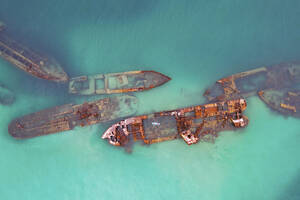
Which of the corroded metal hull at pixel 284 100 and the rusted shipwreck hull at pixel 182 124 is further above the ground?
the corroded metal hull at pixel 284 100

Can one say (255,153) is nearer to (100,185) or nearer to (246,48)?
(246,48)

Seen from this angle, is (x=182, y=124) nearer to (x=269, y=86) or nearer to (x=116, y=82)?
(x=116, y=82)

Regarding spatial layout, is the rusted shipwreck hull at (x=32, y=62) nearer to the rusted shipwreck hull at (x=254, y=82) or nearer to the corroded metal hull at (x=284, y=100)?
the rusted shipwreck hull at (x=254, y=82)

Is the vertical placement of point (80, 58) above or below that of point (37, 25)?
below

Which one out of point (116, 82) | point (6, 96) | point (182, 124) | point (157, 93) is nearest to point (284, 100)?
point (182, 124)

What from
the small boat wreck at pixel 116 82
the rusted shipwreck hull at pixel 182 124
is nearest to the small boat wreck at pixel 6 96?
the small boat wreck at pixel 116 82

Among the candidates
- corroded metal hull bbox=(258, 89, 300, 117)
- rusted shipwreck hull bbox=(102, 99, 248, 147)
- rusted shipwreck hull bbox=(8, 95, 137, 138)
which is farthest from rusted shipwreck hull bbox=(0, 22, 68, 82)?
corroded metal hull bbox=(258, 89, 300, 117)

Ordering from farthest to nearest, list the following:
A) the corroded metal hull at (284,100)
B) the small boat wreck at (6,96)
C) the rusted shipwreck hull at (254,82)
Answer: the small boat wreck at (6,96), the rusted shipwreck hull at (254,82), the corroded metal hull at (284,100)

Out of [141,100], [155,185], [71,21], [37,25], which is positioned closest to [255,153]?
[155,185]
